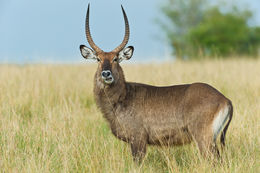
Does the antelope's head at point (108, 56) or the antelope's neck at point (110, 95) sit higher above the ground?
the antelope's head at point (108, 56)

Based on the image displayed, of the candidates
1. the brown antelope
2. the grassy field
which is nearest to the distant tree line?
the grassy field

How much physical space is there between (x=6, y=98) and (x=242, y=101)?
5.17 metres

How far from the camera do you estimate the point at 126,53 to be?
5.79 meters

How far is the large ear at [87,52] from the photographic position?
571 centimetres

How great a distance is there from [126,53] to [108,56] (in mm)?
392

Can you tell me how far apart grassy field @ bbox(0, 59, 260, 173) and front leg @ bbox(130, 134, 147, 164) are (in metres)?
0.15

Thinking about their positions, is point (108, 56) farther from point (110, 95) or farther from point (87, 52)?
point (110, 95)

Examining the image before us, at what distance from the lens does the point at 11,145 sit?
5184 mm

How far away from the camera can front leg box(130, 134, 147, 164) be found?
514 centimetres

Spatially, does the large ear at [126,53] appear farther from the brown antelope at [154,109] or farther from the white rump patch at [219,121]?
the white rump patch at [219,121]

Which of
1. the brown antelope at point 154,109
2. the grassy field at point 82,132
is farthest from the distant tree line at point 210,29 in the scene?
the brown antelope at point 154,109

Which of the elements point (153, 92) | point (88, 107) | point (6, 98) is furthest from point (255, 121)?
point (6, 98)

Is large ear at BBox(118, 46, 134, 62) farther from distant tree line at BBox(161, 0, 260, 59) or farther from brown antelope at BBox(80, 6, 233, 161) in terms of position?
distant tree line at BBox(161, 0, 260, 59)

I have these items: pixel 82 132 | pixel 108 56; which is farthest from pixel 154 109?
pixel 82 132
